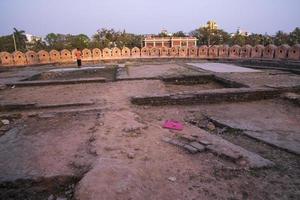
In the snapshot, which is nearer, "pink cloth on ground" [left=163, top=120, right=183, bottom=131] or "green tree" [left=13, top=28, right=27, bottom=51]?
"pink cloth on ground" [left=163, top=120, right=183, bottom=131]

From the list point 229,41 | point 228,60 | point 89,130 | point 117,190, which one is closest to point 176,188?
point 117,190

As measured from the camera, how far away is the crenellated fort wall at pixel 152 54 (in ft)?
43.8

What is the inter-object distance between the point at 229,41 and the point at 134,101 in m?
44.2

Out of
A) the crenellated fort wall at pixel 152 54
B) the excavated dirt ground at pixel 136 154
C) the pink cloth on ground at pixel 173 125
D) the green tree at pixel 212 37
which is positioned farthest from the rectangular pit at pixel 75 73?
the green tree at pixel 212 37

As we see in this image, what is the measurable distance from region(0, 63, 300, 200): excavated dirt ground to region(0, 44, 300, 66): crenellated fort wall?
8.60 meters

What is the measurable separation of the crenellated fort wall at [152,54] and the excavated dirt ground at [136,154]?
28.2 ft

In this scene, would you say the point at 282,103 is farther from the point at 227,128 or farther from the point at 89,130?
the point at 89,130

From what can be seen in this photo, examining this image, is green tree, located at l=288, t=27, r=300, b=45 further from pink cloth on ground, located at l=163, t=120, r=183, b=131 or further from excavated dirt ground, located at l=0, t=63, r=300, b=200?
pink cloth on ground, located at l=163, t=120, r=183, b=131

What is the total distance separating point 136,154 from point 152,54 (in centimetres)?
1304

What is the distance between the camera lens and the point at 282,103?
5758 millimetres

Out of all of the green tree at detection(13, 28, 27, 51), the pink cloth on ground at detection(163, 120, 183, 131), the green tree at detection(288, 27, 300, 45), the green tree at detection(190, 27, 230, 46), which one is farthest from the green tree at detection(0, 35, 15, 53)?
the pink cloth on ground at detection(163, 120, 183, 131)

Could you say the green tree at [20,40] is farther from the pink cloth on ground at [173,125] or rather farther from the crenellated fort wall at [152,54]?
the pink cloth on ground at [173,125]

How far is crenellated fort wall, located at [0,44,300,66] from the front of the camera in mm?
13340

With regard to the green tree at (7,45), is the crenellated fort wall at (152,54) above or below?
below
